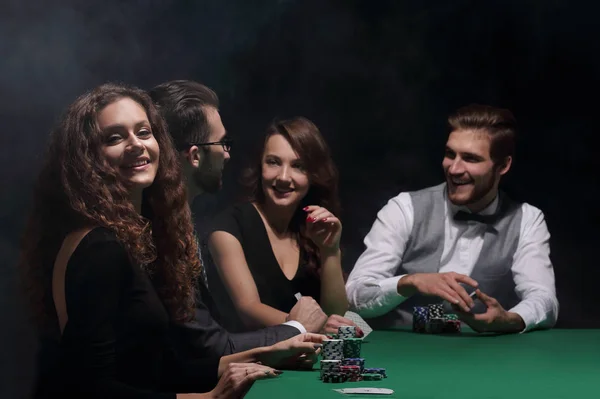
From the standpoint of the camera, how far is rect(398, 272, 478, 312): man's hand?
453 cm

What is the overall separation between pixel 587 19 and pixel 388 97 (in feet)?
5.15

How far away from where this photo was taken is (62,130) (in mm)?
3482

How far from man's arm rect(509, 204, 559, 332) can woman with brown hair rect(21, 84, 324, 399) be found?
1841 millimetres

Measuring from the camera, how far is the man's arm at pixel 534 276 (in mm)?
4895

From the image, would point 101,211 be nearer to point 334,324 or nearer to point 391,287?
point 334,324

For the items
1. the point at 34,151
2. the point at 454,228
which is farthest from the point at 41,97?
the point at 454,228

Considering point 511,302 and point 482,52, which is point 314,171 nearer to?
point 511,302

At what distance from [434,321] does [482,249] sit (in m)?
1.00

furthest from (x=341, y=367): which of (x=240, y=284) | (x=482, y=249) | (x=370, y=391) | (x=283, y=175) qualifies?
(x=482, y=249)

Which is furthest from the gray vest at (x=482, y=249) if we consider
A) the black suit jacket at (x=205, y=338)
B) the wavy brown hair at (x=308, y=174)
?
the black suit jacket at (x=205, y=338)

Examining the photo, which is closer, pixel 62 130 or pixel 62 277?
pixel 62 277

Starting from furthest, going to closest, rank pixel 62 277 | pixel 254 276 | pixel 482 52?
pixel 482 52, pixel 254 276, pixel 62 277

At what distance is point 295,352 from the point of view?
3.49 m

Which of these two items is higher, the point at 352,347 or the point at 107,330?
the point at 107,330
